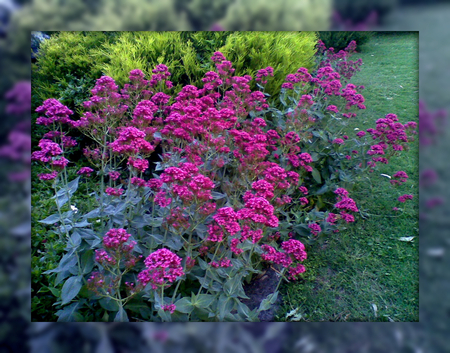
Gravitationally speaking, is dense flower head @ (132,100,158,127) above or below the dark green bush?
below

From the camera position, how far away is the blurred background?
1684 mm

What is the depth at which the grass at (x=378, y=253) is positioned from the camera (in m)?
2.13

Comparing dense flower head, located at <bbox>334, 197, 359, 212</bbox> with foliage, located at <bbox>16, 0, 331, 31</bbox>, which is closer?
foliage, located at <bbox>16, 0, 331, 31</bbox>

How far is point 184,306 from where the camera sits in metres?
1.80

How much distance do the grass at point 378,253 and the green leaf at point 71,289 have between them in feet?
4.06

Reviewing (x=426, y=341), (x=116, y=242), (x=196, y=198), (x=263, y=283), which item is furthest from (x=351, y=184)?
(x=116, y=242)

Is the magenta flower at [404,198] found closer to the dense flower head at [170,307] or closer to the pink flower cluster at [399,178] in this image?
the pink flower cluster at [399,178]

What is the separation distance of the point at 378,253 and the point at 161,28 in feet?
6.94

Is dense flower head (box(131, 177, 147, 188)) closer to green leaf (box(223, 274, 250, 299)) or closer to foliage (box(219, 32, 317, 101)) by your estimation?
green leaf (box(223, 274, 250, 299))

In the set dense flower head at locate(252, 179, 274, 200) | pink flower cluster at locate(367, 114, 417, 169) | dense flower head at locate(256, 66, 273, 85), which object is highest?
dense flower head at locate(256, 66, 273, 85)

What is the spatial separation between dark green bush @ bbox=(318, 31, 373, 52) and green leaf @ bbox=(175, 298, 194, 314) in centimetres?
182

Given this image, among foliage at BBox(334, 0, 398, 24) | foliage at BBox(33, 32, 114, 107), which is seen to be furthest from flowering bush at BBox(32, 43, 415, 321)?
foliage at BBox(33, 32, 114, 107)

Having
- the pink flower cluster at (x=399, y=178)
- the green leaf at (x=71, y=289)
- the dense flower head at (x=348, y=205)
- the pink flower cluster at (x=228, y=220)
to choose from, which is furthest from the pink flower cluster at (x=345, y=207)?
the green leaf at (x=71, y=289)

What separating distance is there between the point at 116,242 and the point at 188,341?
2.07ft
